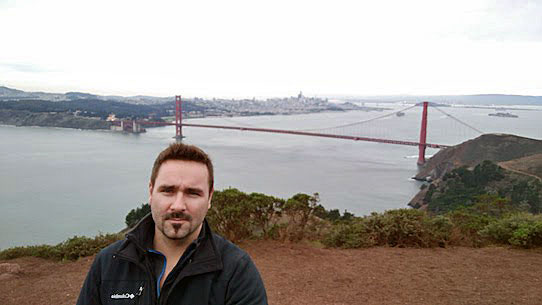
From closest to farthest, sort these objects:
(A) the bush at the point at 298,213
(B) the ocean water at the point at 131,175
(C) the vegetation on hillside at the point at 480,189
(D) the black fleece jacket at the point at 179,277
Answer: (D) the black fleece jacket at the point at 179,277, (A) the bush at the point at 298,213, (C) the vegetation on hillside at the point at 480,189, (B) the ocean water at the point at 131,175

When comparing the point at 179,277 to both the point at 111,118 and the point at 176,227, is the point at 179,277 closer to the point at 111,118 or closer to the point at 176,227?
the point at 176,227

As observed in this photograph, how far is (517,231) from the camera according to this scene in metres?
2.27

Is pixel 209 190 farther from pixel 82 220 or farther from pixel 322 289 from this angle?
pixel 82 220

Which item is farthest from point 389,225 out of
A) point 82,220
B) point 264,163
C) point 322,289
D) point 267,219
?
point 264,163

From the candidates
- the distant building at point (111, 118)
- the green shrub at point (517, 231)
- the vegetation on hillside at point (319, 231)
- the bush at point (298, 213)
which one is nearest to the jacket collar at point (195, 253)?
the vegetation on hillside at point (319, 231)

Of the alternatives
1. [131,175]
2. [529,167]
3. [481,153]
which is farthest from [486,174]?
[131,175]

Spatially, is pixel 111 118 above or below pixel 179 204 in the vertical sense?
below

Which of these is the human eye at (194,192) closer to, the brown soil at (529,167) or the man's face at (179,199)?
the man's face at (179,199)

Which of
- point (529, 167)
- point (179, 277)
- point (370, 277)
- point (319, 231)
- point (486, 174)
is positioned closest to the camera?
point (179, 277)

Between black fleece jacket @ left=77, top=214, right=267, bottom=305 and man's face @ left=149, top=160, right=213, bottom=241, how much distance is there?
3 cm

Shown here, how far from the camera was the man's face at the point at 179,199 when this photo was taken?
1.88ft

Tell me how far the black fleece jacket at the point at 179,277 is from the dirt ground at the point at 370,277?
101cm

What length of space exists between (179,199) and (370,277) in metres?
1.40

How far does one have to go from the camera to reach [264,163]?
16156 mm
